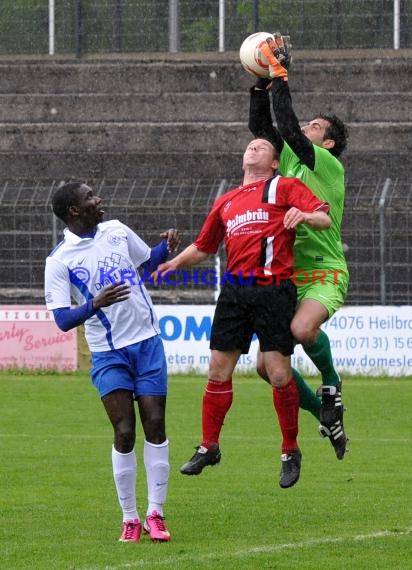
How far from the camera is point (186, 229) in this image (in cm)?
2103

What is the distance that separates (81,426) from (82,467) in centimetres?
312

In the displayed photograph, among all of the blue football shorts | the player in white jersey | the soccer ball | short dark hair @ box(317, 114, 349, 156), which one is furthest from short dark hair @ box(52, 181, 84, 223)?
short dark hair @ box(317, 114, 349, 156)

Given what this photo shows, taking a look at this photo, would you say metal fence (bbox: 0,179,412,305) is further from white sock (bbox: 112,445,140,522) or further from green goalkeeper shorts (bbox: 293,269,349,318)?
white sock (bbox: 112,445,140,522)

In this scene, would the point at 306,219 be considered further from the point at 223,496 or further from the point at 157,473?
the point at 223,496

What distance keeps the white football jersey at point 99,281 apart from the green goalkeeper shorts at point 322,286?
4.11 ft

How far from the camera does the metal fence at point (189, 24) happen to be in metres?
25.9

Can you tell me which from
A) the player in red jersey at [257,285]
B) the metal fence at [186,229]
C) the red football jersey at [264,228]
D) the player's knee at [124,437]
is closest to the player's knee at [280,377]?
the player in red jersey at [257,285]

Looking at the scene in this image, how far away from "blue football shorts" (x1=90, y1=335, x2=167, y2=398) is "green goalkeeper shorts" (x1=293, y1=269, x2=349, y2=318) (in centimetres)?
121

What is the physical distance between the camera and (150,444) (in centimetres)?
863

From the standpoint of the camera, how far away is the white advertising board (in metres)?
19.7

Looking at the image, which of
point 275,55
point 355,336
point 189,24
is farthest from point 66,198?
point 189,24

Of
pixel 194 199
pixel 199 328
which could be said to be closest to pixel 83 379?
pixel 199 328

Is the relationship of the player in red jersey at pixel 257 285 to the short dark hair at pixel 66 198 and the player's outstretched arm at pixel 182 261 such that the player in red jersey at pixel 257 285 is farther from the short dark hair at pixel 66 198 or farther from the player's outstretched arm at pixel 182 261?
the short dark hair at pixel 66 198

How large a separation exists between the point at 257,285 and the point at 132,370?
0.98 meters
